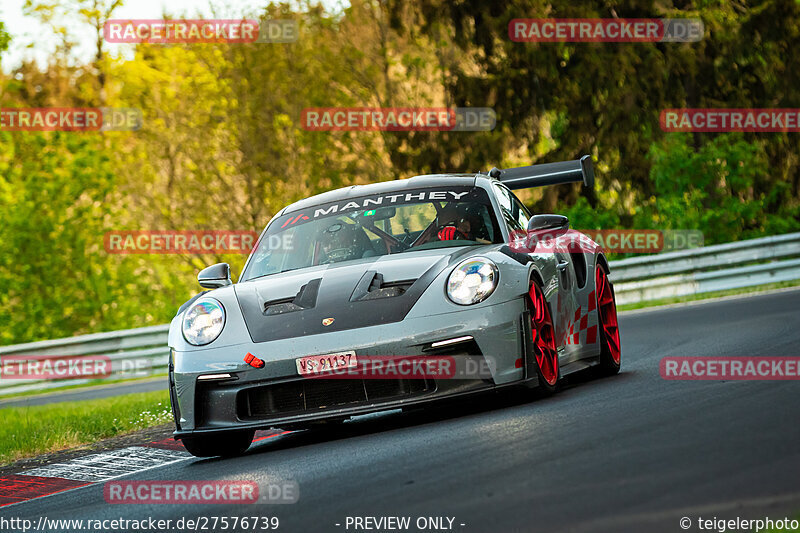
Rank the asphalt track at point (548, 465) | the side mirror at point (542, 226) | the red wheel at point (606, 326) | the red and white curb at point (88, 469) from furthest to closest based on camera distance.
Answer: the red wheel at point (606, 326)
the side mirror at point (542, 226)
the red and white curb at point (88, 469)
the asphalt track at point (548, 465)

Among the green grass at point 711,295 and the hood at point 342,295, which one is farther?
the green grass at point 711,295

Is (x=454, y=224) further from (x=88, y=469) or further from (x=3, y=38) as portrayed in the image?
(x=3, y=38)

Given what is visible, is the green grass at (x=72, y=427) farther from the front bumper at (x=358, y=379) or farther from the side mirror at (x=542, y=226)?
the side mirror at (x=542, y=226)

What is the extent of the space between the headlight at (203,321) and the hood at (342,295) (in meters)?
0.16

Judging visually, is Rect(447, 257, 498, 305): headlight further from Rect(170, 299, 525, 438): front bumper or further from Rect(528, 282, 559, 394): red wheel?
Rect(528, 282, 559, 394): red wheel

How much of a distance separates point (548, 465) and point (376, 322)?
6.24ft

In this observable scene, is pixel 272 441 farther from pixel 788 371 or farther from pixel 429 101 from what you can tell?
pixel 429 101

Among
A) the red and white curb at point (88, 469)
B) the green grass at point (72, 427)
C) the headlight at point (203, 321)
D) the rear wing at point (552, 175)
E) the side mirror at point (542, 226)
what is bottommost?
the green grass at point (72, 427)

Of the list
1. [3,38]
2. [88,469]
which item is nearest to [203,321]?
[88,469]

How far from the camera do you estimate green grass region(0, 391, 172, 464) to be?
8914 millimetres

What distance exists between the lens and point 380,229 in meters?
7.92

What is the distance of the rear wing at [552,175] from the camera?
31.1ft

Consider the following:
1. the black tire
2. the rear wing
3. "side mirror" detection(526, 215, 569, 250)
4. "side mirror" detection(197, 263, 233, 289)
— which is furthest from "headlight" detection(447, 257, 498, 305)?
the rear wing

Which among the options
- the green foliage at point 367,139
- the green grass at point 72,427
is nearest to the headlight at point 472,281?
the green grass at point 72,427
